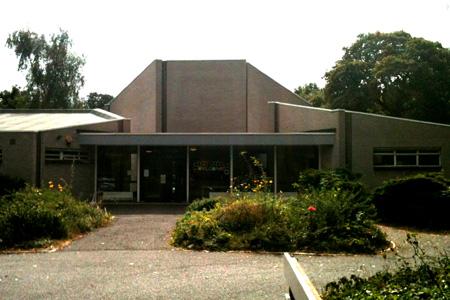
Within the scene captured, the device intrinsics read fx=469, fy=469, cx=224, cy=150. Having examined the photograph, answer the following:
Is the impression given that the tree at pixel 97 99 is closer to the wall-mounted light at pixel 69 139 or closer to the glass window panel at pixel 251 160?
the wall-mounted light at pixel 69 139

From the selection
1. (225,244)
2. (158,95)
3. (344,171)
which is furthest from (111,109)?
(225,244)

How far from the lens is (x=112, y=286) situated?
21.7 ft

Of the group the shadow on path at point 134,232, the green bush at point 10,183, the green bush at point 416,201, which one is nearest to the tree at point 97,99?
the green bush at point 10,183

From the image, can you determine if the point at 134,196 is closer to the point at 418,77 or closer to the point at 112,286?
the point at 112,286

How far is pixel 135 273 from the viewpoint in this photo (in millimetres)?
7488

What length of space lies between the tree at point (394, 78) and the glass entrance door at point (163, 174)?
22.1 meters

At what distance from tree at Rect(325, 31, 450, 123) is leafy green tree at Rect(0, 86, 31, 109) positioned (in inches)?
1116

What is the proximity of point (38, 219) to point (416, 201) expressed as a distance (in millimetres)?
9970

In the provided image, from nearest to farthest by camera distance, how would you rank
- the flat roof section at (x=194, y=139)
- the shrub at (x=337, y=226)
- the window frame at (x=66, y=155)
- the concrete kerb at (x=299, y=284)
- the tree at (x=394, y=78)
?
1. the concrete kerb at (x=299, y=284)
2. the shrub at (x=337, y=226)
3. the window frame at (x=66, y=155)
4. the flat roof section at (x=194, y=139)
5. the tree at (x=394, y=78)

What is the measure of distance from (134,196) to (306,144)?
775 cm

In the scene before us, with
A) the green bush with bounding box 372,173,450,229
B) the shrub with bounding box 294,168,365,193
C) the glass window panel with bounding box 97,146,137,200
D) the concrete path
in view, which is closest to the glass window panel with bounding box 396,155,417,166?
the shrub with bounding box 294,168,365,193

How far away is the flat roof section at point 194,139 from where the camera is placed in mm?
19567

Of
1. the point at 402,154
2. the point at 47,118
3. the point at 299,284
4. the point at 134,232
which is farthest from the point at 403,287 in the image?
the point at 47,118

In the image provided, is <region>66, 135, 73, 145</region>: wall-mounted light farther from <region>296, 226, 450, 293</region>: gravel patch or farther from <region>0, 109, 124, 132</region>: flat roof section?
<region>296, 226, 450, 293</region>: gravel patch
